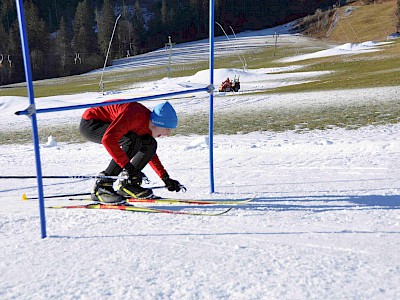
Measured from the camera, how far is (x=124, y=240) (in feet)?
11.0

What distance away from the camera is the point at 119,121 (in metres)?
3.98

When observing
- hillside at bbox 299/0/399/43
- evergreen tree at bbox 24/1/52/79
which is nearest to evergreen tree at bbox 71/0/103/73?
evergreen tree at bbox 24/1/52/79

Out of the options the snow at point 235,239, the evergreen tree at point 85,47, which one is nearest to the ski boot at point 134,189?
the snow at point 235,239

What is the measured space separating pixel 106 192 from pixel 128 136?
2.12 feet

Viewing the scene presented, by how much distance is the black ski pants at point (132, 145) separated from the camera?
4.22 m

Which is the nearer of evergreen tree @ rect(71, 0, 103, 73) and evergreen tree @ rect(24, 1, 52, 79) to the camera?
evergreen tree @ rect(24, 1, 52, 79)

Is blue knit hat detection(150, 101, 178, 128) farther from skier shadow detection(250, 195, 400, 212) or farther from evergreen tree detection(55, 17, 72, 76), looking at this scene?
evergreen tree detection(55, 17, 72, 76)

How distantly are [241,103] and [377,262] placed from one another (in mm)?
15026

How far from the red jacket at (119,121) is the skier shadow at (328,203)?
1239mm

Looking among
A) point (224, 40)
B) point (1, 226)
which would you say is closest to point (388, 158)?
point (1, 226)

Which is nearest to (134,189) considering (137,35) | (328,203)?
(328,203)

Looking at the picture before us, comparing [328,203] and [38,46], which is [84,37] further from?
[328,203]

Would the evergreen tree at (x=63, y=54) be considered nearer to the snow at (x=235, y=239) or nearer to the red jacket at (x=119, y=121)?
the snow at (x=235, y=239)

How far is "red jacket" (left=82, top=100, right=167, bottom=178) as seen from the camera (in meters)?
3.95
